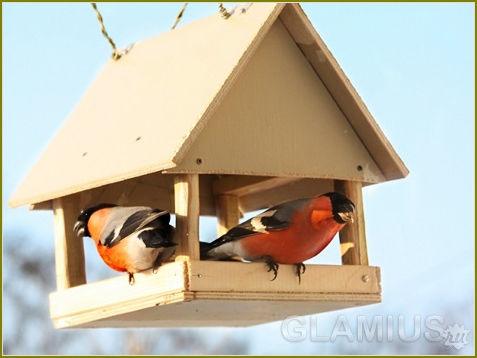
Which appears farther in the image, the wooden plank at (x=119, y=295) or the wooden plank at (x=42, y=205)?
the wooden plank at (x=42, y=205)

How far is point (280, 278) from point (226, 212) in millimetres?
1167

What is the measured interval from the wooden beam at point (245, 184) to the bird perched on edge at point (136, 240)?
909 millimetres

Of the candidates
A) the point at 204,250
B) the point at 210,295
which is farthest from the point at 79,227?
the point at 210,295

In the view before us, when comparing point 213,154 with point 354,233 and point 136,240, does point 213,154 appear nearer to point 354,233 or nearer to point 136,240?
point 136,240

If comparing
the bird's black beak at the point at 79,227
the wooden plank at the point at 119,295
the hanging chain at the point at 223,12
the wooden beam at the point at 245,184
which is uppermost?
the hanging chain at the point at 223,12

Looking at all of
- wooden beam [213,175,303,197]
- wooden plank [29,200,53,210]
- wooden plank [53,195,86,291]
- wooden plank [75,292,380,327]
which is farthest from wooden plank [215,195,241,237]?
wooden plank [29,200,53,210]

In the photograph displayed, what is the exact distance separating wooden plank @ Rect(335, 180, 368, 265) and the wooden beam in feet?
1.61

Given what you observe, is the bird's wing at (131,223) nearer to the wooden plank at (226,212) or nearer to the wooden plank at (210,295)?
the wooden plank at (210,295)

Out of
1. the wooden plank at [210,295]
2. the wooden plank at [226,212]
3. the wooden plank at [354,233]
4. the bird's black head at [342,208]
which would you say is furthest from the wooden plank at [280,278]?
the wooden plank at [226,212]

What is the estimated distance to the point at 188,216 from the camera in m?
5.31

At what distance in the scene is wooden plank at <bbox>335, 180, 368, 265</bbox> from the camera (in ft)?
19.1

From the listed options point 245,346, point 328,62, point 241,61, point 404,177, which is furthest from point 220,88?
point 245,346

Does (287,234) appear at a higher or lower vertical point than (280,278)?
higher

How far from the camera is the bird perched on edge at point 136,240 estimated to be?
5336mm
